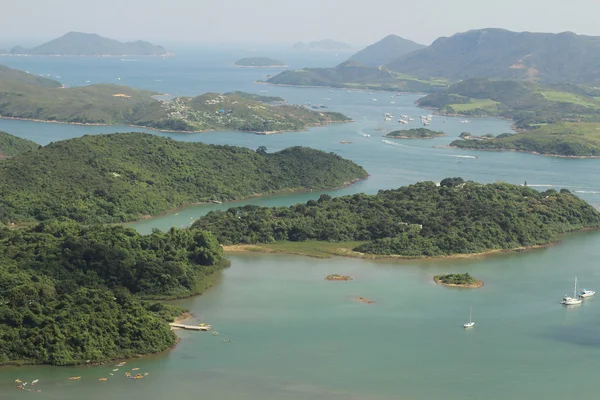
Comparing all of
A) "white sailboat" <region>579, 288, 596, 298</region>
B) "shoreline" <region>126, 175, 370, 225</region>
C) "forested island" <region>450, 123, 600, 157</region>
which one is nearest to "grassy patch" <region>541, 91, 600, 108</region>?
"forested island" <region>450, 123, 600, 157</region>

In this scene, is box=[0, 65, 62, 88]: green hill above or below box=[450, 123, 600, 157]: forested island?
above

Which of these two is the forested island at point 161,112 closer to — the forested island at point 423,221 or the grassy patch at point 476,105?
the grassy patch at point 476,105

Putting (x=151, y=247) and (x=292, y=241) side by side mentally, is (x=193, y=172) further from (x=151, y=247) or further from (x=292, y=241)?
(x=151, y=247)

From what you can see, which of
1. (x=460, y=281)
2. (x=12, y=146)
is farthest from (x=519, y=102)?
(x=460, y=281)

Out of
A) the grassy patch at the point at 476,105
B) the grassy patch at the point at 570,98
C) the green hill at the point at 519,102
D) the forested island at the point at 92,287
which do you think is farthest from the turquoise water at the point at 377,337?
the grassy patch at the point at 476,105

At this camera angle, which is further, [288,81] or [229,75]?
[229,75]

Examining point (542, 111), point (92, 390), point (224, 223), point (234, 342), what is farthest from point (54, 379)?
point (542, 111)

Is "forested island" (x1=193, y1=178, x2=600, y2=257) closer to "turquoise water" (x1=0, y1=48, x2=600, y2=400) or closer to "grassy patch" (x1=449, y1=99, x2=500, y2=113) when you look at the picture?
"turquoise water" (x1=0, y1=48, x2=600, y2=400)
